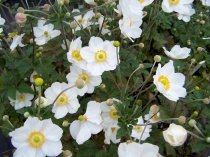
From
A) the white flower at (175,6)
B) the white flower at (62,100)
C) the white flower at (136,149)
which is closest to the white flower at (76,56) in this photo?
the white flower at (62,100)

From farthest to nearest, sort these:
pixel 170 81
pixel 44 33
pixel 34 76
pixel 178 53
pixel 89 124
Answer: pixel 44 33 → pixel 178 53 → pixel 34 76 → pixel 170 81 → pixel 89 124

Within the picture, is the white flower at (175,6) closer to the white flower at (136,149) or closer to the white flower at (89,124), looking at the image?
the white flower at (89,124)

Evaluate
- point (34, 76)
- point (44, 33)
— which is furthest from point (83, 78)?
point (44, 33)

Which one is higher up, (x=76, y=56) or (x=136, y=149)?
(x=76, y=56)

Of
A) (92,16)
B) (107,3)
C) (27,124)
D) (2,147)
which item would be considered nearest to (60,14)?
(107,3)

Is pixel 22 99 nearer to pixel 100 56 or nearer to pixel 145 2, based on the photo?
pixel 100 56

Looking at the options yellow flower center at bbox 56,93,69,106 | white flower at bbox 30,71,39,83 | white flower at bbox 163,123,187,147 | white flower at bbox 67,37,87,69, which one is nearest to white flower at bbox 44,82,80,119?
yellow flower center at bbox 56,93,69,106

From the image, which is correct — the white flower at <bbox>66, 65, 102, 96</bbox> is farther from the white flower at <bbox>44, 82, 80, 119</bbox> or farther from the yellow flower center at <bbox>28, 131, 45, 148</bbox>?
the yellow flower center at <bbox>28, 131, 45, 148</bbox>
